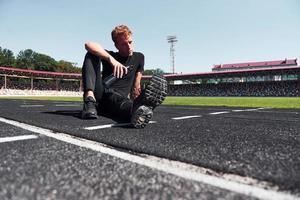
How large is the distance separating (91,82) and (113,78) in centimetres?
35

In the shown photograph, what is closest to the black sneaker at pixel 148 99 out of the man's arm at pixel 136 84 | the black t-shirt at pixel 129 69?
the black t-shirt at pixel 129 69

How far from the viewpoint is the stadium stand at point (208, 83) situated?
5166cm

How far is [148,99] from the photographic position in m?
2.78

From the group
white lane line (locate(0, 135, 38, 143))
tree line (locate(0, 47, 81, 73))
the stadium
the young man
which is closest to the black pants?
the young man

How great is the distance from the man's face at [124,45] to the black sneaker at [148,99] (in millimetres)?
868

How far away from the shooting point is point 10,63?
8612cm

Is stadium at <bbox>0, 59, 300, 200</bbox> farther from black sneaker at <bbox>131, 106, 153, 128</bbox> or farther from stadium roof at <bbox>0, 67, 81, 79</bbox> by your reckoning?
stadium roof at <bbox>0, 67, 81, 79</bbox>

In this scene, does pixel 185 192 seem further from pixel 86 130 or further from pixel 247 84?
pixel 247 84

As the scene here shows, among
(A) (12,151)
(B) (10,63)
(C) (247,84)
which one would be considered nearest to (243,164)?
(A) (12,151)

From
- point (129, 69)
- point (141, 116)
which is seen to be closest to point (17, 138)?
point (141, 116)

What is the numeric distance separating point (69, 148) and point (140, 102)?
1054 mm

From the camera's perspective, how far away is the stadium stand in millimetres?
51656

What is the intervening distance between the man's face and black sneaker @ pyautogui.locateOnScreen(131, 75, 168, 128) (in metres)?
0.87

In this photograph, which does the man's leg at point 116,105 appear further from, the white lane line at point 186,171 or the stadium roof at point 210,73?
the stadium roof at point 210,73
